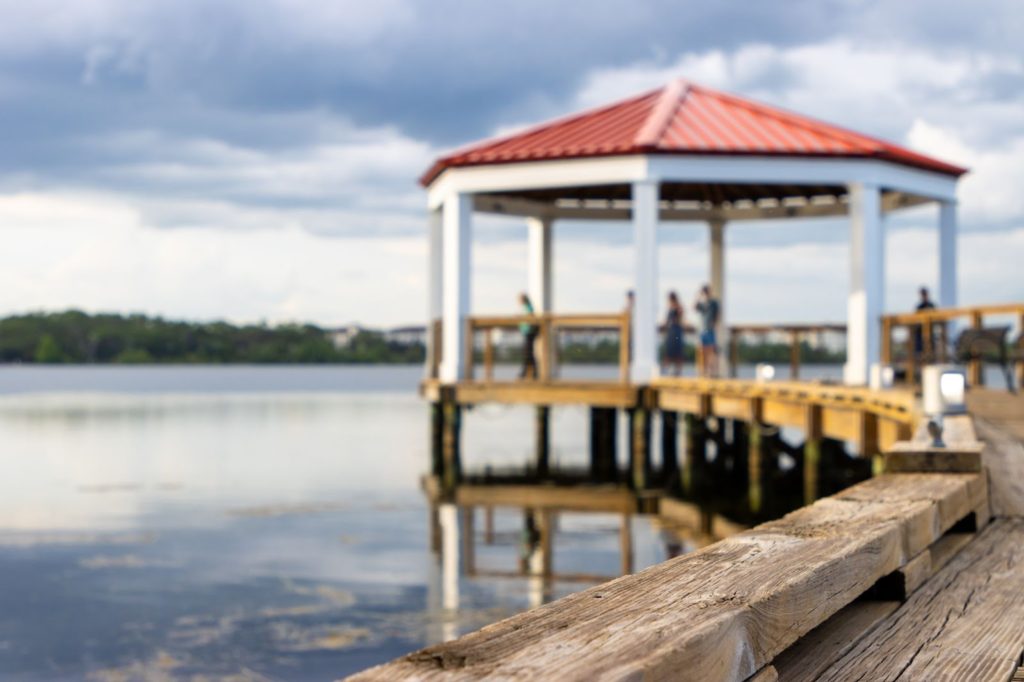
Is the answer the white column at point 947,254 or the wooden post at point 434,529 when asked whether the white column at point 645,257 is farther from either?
the white column at point 947,254

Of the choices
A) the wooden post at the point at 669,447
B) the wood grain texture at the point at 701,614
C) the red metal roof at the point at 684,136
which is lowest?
the wooden post at the point at 669,447

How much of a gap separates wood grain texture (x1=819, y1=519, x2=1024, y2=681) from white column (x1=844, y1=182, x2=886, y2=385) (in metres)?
14.4

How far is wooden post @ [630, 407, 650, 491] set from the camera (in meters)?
19.2

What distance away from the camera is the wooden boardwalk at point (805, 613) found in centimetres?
228

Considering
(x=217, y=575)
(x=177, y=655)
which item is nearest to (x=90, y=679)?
(x=177, y=655)

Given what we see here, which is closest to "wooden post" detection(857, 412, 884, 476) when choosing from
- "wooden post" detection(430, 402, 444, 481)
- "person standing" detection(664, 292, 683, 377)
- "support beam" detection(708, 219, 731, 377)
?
"person standing" detection(664, 292, 683, 377)

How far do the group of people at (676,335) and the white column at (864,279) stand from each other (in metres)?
2.14

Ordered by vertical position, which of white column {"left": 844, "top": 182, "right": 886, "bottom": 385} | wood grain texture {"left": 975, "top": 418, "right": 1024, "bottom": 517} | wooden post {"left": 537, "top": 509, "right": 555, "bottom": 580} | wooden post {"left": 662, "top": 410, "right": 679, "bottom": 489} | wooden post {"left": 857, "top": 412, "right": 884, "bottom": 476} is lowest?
wooden post {"left": 537, "top": 509, "right": 555, "bottom": 580}

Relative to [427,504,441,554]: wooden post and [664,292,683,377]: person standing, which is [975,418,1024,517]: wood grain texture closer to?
[427,504,441,554]: wooden post

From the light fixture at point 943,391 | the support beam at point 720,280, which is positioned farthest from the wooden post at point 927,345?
the support beam at point 720,280

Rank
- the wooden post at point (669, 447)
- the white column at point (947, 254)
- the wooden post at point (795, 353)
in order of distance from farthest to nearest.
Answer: the wooden post at point (669, 447) → the white column at point (947, 254) → the wooden post at point (795, 353)

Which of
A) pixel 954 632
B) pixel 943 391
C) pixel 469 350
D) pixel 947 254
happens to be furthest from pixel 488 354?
pixel 954 632

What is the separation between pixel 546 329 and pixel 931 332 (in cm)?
565

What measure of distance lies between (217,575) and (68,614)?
2055mm
